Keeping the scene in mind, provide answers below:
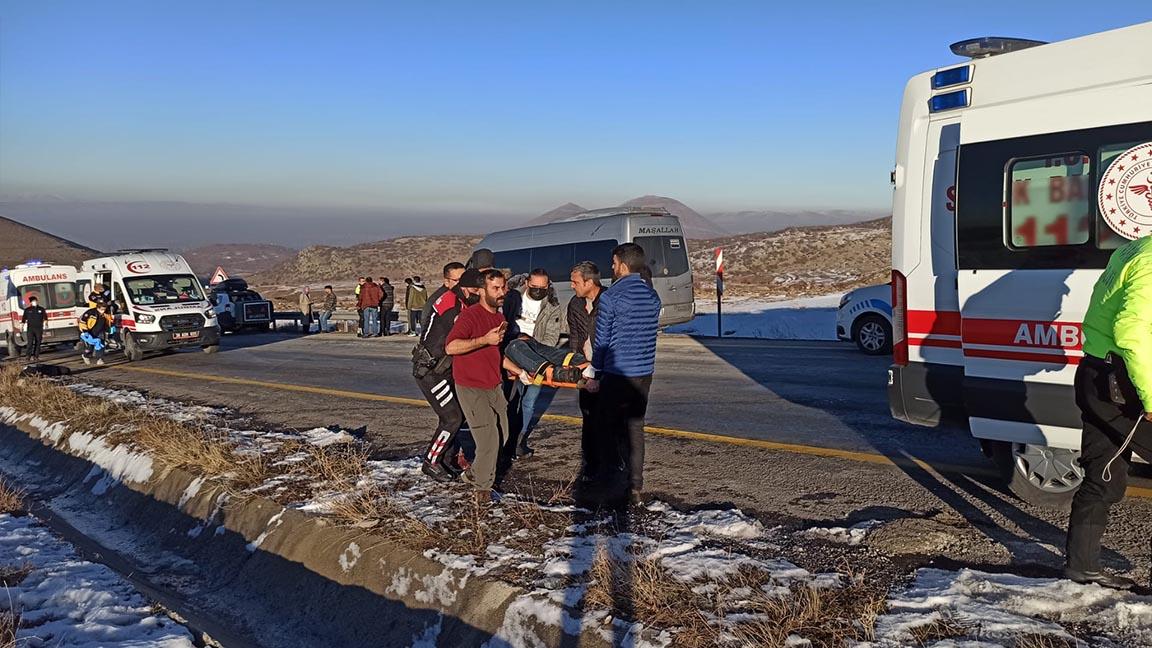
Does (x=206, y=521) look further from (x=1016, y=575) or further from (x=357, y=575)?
(x=1016, y=575)

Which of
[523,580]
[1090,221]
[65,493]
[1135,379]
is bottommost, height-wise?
[65,493]

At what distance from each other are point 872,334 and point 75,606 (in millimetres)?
11978

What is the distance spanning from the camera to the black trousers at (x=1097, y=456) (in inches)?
162

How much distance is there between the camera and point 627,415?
6.05 metres

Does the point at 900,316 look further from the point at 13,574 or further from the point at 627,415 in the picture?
the point at 13,574

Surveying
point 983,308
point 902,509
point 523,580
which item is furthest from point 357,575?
point 983,308

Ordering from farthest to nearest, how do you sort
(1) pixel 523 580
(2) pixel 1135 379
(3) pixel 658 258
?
(3) pixel 658 258 < (1) pixel 523 580 < (2) pixel 1135 379

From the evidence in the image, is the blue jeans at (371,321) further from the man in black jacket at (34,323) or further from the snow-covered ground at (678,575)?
the snow-covered ground at (678,575)

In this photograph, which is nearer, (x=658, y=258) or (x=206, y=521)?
(x=206, y=521)

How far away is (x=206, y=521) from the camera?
7.41 m

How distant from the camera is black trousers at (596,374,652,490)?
599cm

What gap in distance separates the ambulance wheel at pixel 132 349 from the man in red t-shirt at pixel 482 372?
16.1m

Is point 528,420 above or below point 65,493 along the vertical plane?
above

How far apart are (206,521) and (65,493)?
130 inches
